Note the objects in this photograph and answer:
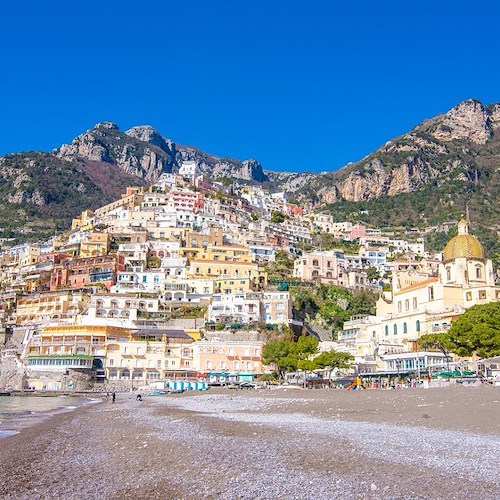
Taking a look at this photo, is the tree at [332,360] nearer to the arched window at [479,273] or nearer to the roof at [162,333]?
the arched window at [479,273]

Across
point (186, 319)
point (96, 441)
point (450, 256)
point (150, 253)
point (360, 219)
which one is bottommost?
point (96, 441)

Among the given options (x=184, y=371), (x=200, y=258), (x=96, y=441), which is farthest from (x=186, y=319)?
(x=96, y=441)

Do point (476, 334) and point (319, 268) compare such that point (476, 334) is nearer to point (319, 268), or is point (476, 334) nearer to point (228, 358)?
point (228, 358)

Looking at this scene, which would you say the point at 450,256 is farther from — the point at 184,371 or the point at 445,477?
the point at 445,477

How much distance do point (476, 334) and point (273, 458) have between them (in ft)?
133

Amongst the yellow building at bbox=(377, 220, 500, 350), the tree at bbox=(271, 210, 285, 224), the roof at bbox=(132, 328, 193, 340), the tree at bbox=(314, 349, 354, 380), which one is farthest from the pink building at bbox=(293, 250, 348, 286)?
the tree at bbox=(314, 349, 354, 380)

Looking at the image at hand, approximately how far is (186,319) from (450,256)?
35.6 meters

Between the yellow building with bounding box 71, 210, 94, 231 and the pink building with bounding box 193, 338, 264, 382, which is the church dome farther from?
the yellow building with bounding box 71, 210, 94, 231

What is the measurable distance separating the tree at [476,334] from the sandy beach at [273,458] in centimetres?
2582

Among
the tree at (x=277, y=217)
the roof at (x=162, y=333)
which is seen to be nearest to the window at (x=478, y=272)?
the roof at (x=162, y=333)

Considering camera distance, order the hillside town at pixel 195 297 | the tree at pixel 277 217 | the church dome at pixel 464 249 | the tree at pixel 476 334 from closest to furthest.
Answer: the tree at pixel 476 334 < the hillside town at pixel 195 297 < the church dome at pixel 464 249 < the tree at pixel 277 217

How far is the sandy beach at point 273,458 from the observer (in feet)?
41.0

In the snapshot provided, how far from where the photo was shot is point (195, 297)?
307 feet

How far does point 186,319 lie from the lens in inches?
3376
